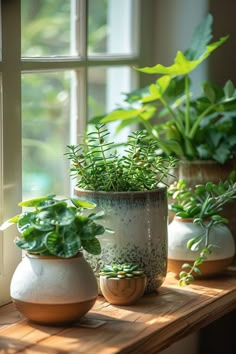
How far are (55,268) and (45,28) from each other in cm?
76

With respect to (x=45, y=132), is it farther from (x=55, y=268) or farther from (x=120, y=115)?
(x=55, y=268)

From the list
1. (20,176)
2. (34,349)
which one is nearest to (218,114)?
(20,176)

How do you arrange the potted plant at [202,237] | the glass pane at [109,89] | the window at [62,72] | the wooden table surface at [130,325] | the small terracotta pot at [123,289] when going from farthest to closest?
1. the glass pane at [109,89]
2. the window at [62,72]
3. the potted plant at [202,237]
4. the small terracotta pot at [123,289]
5. the wooden table surface at [130,325]

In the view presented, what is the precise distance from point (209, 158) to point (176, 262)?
309 mm

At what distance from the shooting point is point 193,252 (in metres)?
1.91

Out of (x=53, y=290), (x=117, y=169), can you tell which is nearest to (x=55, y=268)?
(x=53, y=290)

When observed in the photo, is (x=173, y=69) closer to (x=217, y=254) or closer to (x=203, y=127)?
(x=203, y=127)

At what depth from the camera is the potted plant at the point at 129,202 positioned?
5.69 feet

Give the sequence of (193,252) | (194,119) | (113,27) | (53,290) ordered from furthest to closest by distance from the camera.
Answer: (113,27)
(194,119)
(193,252)
(53,290)

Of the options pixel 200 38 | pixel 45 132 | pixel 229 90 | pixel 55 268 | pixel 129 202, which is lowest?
pixel 55 268

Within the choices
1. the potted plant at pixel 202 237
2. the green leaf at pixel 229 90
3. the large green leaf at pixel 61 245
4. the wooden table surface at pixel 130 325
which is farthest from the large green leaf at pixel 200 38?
the large green leaf at pixel 61 245

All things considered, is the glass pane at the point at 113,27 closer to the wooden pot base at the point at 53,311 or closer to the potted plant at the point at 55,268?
the potted plant at the point at 55,268

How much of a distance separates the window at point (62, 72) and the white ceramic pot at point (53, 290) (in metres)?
0.21

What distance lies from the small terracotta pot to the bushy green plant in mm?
485
